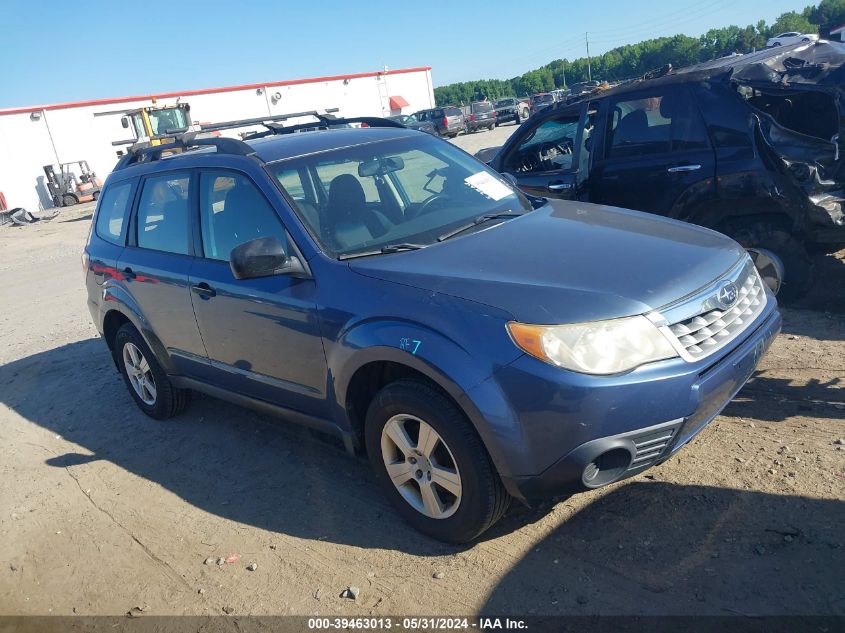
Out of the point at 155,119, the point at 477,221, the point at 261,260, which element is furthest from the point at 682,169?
the point at 155,119

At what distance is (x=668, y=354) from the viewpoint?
2898 mm

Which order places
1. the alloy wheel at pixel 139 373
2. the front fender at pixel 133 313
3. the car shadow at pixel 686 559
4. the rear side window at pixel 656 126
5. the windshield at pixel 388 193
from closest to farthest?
1. the car shadow at pixel 686 559
2. the windshield at pixel 388 193
3. the front fender at pixel 133 313
4. the alloy wheel at pixel 139 373
5. the rear side window at pixel 656 126

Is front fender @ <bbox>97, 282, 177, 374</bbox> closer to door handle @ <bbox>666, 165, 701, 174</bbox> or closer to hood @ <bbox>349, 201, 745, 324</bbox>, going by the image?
hood @ <bbox>349, 201, 745, 324</bbox>

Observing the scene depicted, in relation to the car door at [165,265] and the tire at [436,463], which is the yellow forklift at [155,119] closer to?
the car door at [165,265]

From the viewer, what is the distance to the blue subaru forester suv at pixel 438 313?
286 centimetres

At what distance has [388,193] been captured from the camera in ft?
13.7

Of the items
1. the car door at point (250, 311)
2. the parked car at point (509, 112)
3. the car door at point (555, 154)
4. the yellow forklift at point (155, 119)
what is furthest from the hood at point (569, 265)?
the parked car at point (509, 112)

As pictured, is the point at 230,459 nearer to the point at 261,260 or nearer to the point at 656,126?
the point at 261,260

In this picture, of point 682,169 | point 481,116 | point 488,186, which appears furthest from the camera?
point 481,116

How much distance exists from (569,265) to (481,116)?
43697mm

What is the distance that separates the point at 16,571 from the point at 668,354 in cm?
356

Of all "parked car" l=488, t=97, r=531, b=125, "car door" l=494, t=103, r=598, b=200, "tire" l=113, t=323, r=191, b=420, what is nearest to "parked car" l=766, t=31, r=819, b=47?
"car door" l=494, t=103, r=598, b=200

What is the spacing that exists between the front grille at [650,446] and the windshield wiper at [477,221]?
1469mm

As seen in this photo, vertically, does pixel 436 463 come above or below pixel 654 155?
below
